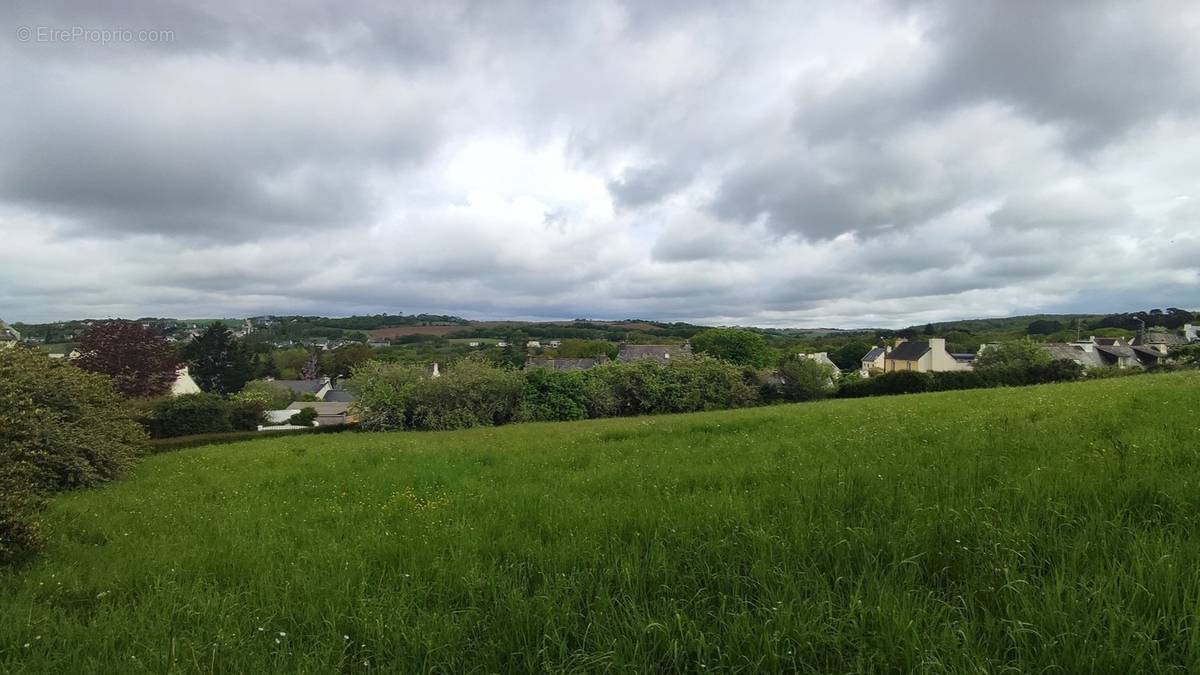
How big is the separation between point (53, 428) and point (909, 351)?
80139 millimetres

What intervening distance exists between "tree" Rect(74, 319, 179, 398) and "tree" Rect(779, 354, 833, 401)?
4222 cm

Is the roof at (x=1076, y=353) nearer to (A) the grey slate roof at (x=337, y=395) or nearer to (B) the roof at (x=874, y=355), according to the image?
(B) the roof at (x=874, y=355)

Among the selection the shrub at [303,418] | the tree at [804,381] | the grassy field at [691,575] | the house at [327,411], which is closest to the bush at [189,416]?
the shrub at [303,418]

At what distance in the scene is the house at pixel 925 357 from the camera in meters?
67.6

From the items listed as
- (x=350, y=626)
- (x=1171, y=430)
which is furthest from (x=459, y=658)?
(x=1171, y=430)

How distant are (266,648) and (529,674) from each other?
158 cm

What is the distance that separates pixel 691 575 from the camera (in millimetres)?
3434

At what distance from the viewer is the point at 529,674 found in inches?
105

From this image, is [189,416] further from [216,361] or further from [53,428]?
[216,361]

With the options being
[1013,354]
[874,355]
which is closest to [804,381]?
[1013,354]

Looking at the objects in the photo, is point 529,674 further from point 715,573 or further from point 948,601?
point 948,601

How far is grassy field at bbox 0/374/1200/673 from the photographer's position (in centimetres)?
260

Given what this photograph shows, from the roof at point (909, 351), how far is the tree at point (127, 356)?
7766cm

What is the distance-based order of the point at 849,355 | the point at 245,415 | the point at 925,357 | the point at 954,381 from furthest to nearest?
the point at 849,355
the point at 925,357
the point at 954,381
the point at 245,415
